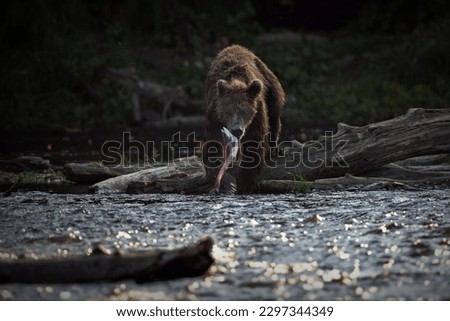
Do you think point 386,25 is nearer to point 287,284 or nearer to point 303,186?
point 303,186

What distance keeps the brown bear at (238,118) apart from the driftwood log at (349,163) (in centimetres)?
30

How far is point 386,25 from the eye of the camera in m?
26.2

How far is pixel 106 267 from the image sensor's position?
5.04m

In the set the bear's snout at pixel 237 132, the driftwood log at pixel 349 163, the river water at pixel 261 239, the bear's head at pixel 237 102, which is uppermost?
the bear's head at pixel 237 102

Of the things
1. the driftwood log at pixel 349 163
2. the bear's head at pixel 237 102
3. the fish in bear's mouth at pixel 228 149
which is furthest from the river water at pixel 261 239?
the bear's head at pixel 237 102

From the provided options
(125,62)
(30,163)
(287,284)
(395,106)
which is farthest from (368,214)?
(125,62)

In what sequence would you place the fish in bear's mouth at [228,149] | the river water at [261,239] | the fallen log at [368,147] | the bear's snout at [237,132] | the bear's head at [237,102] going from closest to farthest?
1. the river water at [261,239]
2. the fish in bear's mouth at [228,149]
3. the bear's snout at [237,132]
4. the bear's head at [237,102]
5. the fallen log at [368,147]

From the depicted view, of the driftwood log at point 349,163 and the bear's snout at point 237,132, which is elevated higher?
the bear's snout at point 237,132

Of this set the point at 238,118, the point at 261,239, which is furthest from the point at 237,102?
the point at 261,239

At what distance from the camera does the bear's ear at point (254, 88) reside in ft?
28.4

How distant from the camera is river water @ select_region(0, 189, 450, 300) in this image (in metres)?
4.96

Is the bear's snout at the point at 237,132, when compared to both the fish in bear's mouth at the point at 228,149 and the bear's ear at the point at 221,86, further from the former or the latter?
the bear's ear at the point at 221,86
